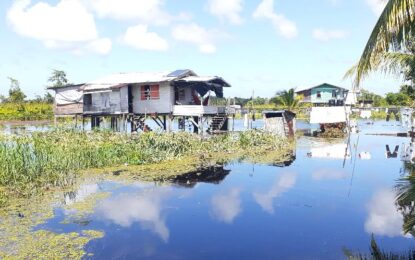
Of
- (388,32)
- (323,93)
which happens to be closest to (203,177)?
(388,32)

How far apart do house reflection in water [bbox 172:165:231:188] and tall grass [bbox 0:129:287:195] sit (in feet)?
7.28

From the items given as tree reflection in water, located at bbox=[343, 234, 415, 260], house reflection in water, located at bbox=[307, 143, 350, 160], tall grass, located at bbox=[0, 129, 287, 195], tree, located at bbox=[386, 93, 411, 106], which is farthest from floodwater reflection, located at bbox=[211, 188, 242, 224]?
tree, located at bbox=[386, 93, 411, 106]

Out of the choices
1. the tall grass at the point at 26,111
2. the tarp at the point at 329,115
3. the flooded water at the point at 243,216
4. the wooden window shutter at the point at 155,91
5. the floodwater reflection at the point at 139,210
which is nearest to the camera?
the flooded water at the point at 243,216

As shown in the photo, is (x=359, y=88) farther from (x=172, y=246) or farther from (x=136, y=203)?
(x=136, y=203)

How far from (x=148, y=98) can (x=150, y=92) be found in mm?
420

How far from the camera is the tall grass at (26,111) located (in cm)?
4634

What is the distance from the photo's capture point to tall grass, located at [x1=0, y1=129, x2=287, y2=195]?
11.4 metres


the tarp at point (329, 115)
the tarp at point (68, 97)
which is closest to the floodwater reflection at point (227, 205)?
the tarp at point (329, 115)

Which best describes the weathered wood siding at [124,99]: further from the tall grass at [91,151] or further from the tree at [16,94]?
the tree at [16,94]

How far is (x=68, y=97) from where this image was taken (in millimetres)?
29109

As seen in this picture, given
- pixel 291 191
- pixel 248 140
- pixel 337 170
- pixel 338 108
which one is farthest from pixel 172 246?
pixel 338 108

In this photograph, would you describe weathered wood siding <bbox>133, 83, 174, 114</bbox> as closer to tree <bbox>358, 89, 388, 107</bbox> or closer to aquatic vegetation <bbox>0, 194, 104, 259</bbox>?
aquatic vegetation <bbox>0, 194, 104, 259</bbox>

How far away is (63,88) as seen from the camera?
29.2m

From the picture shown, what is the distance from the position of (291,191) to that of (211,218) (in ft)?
11.4
